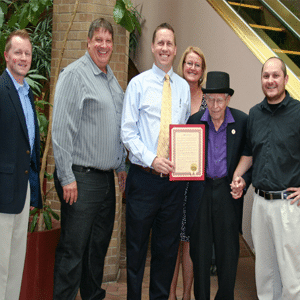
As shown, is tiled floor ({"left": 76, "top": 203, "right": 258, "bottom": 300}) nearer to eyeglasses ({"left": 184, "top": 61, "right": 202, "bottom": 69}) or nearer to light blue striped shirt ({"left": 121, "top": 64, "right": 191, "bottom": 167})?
light blue striped shirt ({"left": 121, "top": 64, "right": 191, "bottom": 167})

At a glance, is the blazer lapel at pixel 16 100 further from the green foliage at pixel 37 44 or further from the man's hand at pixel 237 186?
the man's hand at pixel 237 186

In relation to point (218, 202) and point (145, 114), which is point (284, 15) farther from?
point (218, 202)

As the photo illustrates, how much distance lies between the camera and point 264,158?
2486 millimetres

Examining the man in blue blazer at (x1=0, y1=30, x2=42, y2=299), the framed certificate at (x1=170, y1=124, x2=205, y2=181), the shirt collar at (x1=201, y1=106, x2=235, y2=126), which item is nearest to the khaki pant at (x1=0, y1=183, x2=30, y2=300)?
the man in blue blazer at (x1=0, y1=30, x2=42, y2=299)

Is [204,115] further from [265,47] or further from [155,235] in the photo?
[265,47]

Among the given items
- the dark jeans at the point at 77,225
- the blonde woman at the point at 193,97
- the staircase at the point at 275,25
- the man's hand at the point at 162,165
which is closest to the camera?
the man's hand at the point at 162,165

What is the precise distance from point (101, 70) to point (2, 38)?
76cm

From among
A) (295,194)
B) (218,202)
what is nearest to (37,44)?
(218,202)

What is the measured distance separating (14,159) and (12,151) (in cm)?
5

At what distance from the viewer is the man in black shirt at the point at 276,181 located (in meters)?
2.43

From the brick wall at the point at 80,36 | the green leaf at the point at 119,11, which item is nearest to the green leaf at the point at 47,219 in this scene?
the brick wall at the point at 80,36

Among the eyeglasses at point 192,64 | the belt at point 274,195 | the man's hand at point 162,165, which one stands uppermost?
the eyeglasses at point 192,64

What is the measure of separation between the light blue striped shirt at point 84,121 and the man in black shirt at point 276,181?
0.88 m

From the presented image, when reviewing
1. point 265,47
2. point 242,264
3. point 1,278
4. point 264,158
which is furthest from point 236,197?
point 242,264
